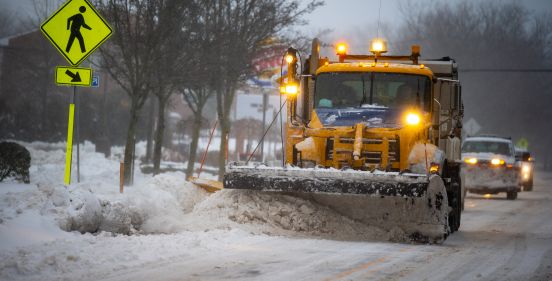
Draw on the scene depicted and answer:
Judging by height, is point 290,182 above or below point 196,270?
above

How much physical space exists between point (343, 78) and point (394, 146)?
1583 millimetres

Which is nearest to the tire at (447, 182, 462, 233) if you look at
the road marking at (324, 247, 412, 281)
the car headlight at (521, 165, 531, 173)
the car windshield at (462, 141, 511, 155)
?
the road marking at (324, 247, 412, 281)

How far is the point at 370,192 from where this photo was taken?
10.9m

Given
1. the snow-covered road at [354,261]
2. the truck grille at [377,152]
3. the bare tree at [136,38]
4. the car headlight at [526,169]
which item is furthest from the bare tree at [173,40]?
the car headlight at [526,169]

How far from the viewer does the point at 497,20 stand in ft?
268

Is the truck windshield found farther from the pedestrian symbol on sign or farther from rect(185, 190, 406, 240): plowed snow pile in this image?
the pedestrian symbol on sign

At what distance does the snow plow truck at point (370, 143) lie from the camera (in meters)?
11.2

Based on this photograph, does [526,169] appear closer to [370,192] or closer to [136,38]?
[136,38]

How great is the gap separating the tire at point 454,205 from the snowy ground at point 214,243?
10.2 inches

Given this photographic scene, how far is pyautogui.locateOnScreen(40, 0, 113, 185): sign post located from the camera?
13.1 metres

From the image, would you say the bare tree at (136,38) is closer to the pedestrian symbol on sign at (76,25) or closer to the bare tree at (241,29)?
the bare tree at (241,29)

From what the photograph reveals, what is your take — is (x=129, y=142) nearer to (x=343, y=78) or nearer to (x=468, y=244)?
(x=343, y=78)

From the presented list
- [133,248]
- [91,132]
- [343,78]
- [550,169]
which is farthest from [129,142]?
[550,169]

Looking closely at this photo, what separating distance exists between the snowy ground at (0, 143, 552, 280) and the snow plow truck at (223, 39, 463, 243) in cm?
40
